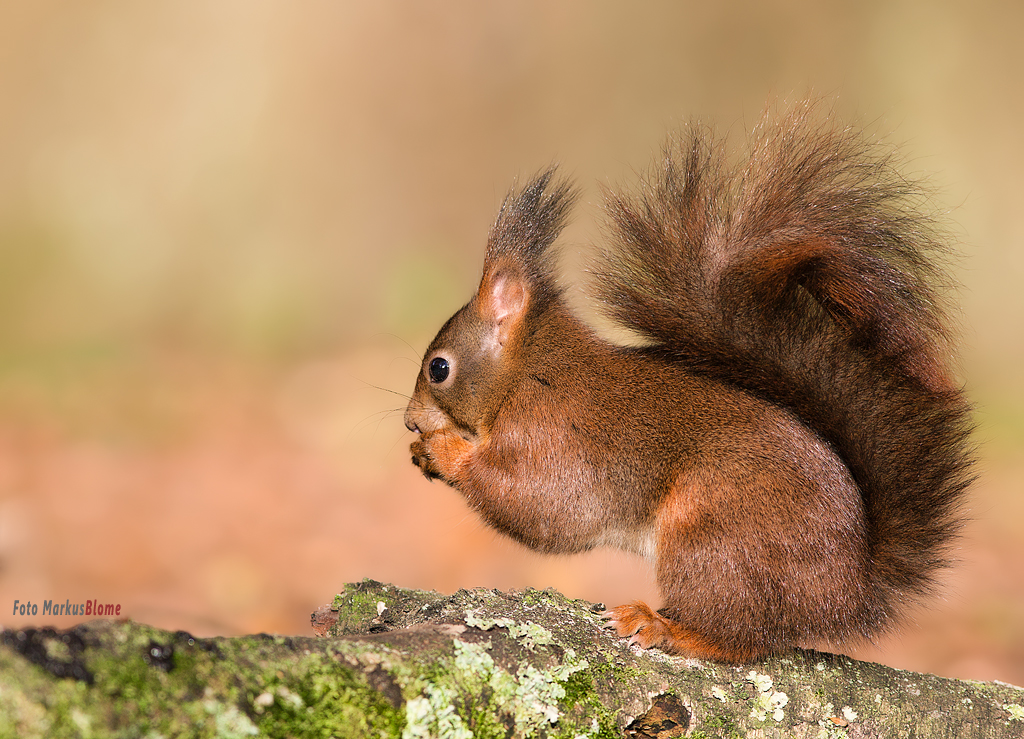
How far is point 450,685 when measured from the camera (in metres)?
0.95

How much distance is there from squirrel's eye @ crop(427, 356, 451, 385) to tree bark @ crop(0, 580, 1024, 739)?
60 centimetres

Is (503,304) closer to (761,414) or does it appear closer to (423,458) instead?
(423,458)

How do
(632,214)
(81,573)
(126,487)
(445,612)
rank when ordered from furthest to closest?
(126,487) < (81,573) < (632,214) < (445,612)

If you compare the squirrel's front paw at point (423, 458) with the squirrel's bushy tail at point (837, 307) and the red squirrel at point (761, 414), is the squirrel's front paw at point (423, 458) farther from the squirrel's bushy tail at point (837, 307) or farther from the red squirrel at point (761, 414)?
the squirrel's bushy tail at point (837, 307)

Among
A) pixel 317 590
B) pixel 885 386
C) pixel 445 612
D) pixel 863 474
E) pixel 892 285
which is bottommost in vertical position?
pixel 445 612

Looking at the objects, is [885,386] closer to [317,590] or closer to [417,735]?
[417,735]

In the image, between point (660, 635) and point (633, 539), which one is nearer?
point (660, 635)

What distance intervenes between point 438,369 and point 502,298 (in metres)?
0.23

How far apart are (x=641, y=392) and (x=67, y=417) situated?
9.95 ft

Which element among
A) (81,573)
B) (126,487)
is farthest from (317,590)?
(126,487)

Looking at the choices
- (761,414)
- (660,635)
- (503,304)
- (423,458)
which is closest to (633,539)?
(660,635)

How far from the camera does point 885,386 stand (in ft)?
4.58

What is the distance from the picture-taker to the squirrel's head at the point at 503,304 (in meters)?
1.79

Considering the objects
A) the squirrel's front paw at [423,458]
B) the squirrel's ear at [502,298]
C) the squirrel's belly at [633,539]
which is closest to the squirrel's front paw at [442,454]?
the squirrel's front paw at [423,458]
